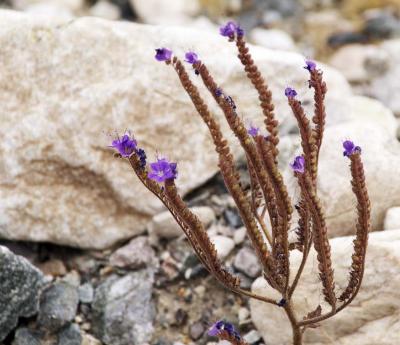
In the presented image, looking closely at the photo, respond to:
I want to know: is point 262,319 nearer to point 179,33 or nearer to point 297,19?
point 179,33

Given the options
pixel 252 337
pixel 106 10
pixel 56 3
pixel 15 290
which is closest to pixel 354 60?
pixel 106 10

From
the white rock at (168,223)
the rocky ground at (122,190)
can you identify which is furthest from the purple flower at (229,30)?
the white rock at (168,223)

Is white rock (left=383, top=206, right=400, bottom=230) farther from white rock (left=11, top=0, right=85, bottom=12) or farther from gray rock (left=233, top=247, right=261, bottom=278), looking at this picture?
white rock (left=11, top=0, right=85, bottom=12)

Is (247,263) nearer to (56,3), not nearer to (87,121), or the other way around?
(87,121)

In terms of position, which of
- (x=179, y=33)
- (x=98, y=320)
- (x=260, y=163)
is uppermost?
(x=179, y=33)

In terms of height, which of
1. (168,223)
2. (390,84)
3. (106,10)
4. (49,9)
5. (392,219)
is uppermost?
(106,10)

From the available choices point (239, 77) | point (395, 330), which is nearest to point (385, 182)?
point (395, 330)

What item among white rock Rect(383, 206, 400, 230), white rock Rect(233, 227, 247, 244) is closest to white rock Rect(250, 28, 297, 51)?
white rock Rect(233, 227, 247, 244)

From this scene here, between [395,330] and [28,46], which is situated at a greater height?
[28,46]
